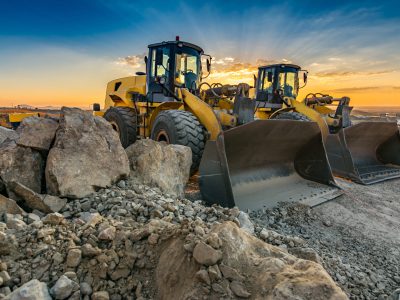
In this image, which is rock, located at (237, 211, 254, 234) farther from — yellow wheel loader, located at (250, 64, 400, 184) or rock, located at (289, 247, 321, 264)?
yellow wheel loader, located at (250, 64, 400, 184)

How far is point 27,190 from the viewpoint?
2.90 meters

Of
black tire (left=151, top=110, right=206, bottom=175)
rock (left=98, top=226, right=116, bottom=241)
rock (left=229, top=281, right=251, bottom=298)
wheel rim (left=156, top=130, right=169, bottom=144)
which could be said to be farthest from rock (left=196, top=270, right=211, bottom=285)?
wheel rim (left=156, top=130, right=169, bottom=144)

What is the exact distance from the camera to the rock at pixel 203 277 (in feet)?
5.03

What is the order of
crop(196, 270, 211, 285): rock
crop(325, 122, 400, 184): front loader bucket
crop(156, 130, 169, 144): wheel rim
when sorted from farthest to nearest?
crop(325, 122, 400, 184): front loader bucket
crop(156, 130, 169, 144): wheel rim
crop(196, 270, 211, 285): rock

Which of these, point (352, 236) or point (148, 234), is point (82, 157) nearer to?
point (148, 234)

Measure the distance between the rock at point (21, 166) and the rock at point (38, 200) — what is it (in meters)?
0.19

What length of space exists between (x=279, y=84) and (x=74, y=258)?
30.9 feet

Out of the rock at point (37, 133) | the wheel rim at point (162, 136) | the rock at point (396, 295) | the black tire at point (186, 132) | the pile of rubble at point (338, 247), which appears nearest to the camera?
the rock at point (396, 295)

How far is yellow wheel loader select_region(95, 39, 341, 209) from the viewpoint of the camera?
402 centimetres

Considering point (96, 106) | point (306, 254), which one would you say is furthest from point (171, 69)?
point (306, 254)

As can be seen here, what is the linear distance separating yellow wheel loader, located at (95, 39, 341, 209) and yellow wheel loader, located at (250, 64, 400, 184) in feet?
5.54

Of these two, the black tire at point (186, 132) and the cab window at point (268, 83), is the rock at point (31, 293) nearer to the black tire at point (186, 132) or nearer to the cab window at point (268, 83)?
the black tire at point (186, 132)

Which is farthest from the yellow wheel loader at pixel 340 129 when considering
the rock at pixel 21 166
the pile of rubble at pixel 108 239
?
the rock at pixel 21 166

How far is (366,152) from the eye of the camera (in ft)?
25.0
